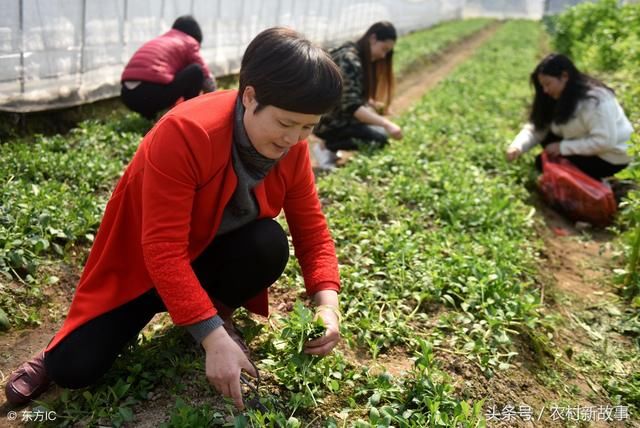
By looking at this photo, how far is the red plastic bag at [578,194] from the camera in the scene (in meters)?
4.32

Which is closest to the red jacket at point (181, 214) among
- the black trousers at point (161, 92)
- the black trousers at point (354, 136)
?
the black trousers at point (354, 136)

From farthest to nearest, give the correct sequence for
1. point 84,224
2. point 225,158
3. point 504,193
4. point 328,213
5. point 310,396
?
1. point 504,193
2. point 328,213
3. point 84,224
4. point 310,396
5. point 225,158

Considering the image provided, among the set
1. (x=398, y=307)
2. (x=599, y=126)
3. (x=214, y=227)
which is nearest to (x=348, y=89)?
(x=599, y=126)

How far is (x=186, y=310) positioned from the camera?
1680mm

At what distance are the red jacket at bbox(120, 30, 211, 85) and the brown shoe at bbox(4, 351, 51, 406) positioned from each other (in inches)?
133

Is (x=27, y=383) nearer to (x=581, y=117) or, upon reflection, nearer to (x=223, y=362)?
(x=223, y=362)

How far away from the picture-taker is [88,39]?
17.3 feet

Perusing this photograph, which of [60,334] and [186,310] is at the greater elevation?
[186,310]

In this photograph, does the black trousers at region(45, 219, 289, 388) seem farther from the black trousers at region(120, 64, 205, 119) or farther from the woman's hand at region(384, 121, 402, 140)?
the black trousers at region(120, 64, 205, 119)

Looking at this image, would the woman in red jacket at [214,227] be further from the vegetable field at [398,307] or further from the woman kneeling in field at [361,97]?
the woman kneeling in field at [361,97]

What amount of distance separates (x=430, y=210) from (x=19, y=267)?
2.40 meters

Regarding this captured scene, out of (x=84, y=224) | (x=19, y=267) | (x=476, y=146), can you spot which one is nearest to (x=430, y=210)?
(x=476, y=146)

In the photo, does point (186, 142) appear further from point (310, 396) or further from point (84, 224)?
point (84, 224)

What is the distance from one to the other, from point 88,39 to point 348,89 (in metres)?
2.38
